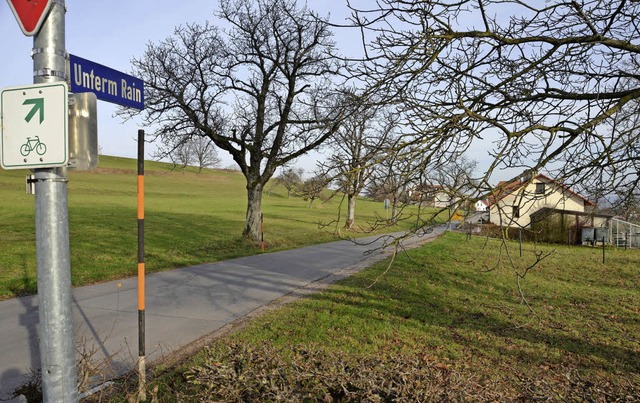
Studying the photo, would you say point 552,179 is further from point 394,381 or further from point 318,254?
point 318,254

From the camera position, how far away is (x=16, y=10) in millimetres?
2463

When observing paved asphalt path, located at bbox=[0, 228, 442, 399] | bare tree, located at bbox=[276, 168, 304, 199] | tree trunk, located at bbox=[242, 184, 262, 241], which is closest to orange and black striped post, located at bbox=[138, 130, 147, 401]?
paved asphalt path, located at bbox=[0, 228, 442, 399]

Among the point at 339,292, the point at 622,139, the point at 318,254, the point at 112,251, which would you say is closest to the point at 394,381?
the point at 622,139

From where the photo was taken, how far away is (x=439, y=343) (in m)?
6.41

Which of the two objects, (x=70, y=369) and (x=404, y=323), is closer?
(x=70, y=369)

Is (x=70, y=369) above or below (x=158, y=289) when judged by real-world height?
above

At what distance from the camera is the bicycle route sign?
238 cm

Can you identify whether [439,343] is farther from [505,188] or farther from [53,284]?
[53,284]

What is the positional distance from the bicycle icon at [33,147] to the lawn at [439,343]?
1598mm

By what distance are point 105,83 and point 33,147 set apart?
1009mm

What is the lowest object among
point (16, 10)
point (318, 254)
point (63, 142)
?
point (318, 254)

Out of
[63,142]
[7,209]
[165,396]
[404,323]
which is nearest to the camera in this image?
[63,142]

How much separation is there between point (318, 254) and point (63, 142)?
14596 millimetres

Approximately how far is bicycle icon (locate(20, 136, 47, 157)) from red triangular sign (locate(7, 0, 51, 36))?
1.81ft
